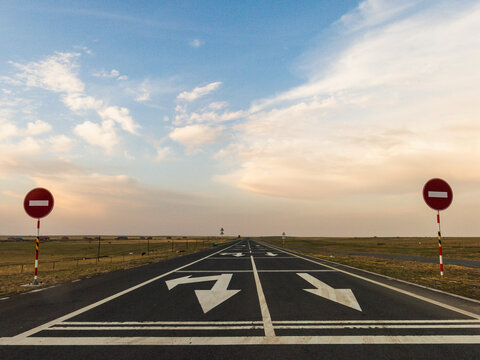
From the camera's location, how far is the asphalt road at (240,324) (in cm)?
386

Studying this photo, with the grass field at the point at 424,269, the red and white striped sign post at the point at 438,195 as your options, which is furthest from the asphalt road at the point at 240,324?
the red and white striped sign post at the point at 438,195

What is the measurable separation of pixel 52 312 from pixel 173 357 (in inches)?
152

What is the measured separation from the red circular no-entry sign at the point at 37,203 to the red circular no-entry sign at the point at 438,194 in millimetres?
15094

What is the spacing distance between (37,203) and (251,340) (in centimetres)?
1072

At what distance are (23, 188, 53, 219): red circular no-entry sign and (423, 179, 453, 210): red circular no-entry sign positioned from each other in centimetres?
1509

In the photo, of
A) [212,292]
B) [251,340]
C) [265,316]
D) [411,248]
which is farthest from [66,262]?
[411,248]

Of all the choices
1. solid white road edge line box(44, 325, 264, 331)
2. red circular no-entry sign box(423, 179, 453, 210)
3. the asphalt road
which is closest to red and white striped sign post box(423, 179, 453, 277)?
red circular no-entry sign box(423, 179, 453, 210)

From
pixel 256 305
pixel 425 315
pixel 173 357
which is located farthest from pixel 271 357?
pixel 425 315

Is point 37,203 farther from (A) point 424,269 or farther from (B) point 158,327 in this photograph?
(A) point 424,269

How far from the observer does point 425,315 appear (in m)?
5.67

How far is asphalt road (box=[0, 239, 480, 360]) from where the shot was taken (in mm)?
3861

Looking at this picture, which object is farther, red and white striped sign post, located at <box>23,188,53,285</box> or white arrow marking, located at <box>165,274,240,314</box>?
red and white striped sign post, located at <box>23,188,53,285</box>

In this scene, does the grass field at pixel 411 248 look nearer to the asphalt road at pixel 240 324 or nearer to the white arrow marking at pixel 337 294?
the white arrow marking at pixel 337 294

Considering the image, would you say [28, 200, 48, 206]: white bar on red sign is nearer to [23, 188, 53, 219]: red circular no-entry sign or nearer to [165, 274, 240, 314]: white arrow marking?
[23, 188, 53, 219]: red circular no-entry sign
